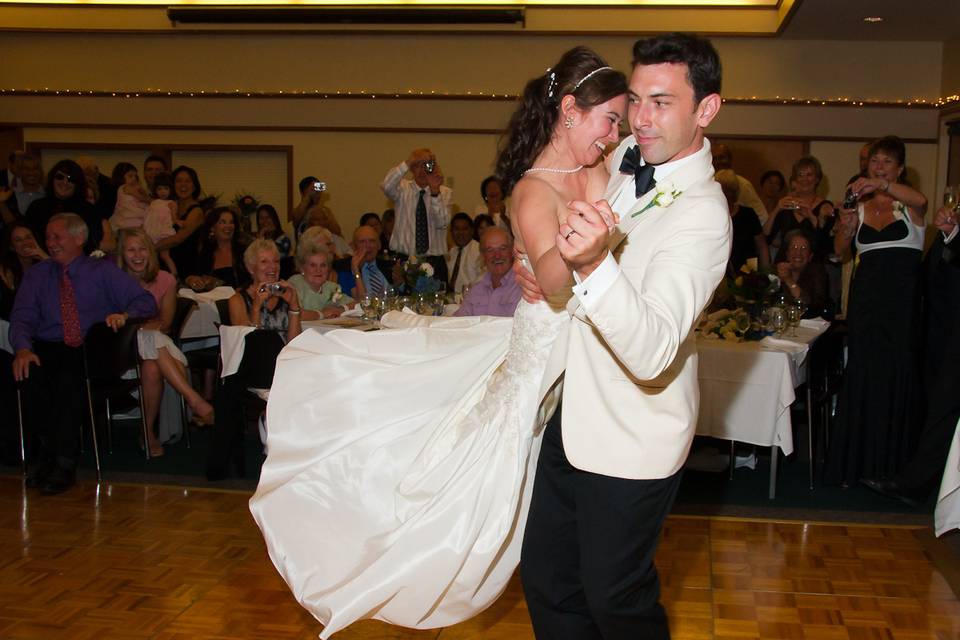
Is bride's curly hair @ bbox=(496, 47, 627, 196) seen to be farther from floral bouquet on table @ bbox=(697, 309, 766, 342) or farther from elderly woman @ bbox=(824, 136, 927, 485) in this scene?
elderly woman @ bbox=(824, 136, 927, 485)

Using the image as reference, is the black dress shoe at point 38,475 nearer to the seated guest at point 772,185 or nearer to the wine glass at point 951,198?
the wine glass at point 951,198

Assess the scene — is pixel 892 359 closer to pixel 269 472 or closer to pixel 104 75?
pixel 269 472

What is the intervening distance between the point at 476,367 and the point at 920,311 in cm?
295

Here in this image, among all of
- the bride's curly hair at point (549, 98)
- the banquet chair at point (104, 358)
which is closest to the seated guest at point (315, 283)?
the banquet chair at point (104, 358)

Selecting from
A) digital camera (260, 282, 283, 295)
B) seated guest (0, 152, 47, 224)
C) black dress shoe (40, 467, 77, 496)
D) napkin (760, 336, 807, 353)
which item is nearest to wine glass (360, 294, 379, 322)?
digital camera (260, 282, 283, 295)

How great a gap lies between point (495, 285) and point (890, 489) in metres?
2.25

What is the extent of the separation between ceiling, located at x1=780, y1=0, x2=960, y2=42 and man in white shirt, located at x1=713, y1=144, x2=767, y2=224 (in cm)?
166

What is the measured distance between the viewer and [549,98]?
266 cm

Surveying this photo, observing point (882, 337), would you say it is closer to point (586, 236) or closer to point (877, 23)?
point (586, 236)

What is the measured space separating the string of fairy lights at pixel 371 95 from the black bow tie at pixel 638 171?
7901mm

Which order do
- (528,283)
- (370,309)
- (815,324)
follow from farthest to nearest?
(815,324), (370,309), (528,283)

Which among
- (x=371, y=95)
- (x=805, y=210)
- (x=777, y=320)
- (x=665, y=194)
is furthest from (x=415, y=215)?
(x=665, y=194)

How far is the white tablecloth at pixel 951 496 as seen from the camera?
3.92 meters

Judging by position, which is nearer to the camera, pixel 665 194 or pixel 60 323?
pixel 665 194
